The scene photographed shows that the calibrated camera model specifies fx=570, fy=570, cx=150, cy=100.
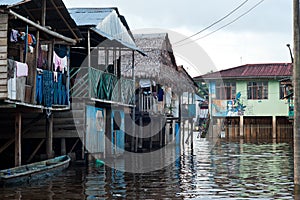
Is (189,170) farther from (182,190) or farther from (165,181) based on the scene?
(182,190)

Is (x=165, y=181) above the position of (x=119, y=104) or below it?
below

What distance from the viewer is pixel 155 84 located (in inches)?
1097

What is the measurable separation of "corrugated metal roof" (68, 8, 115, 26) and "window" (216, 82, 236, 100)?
23.8m

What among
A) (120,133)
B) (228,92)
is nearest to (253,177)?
(120,133)

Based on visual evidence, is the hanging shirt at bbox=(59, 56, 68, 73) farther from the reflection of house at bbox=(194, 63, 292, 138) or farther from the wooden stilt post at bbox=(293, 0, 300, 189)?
the reflection of house at bbox=(194, 63, 292, 138)

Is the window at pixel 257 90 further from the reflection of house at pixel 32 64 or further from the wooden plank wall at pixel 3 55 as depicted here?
the wooden plank wall at pixel 3 55

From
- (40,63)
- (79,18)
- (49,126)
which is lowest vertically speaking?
(49,126)

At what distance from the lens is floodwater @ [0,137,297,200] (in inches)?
466

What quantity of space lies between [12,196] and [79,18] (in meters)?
8.79

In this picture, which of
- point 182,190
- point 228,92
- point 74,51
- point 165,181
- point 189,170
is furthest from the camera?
point 228,92

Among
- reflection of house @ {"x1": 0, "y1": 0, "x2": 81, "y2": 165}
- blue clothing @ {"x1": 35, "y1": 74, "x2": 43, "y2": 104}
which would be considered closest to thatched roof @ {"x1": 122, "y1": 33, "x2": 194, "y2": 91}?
reflection of house @ {"x1": 0, "y1": 0, "x2": 81, "y2": 165}

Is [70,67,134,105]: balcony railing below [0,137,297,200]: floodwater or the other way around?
the other way around

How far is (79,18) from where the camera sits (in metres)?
18.9

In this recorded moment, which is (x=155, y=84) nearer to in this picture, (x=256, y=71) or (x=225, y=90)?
(x=225, y=90)
